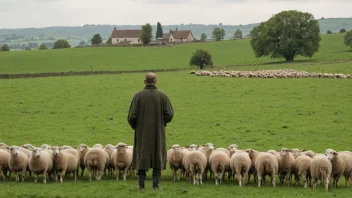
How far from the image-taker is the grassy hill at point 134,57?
84500 mm

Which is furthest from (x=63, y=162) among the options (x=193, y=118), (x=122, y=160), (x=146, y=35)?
(x=146, y=35)

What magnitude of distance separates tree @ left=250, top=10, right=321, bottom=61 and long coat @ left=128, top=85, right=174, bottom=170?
225 feet

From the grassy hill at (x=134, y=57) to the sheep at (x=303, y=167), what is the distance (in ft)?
219

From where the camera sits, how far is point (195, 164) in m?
15.8

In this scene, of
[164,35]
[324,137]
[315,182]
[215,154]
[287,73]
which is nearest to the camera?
[315,182]

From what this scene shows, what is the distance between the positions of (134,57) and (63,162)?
8359cm

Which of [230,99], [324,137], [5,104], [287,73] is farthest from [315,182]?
[287,73]

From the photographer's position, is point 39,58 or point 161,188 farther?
point 39,58

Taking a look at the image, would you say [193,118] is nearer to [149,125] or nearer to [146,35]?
[149,125]

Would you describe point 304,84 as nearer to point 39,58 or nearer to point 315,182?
point 315,182

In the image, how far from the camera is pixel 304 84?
153ft

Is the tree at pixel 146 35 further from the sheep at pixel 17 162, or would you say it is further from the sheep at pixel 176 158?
the sheep at pixel 17 162

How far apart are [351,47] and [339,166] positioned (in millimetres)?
84052

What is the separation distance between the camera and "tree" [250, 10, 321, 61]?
266 feet
